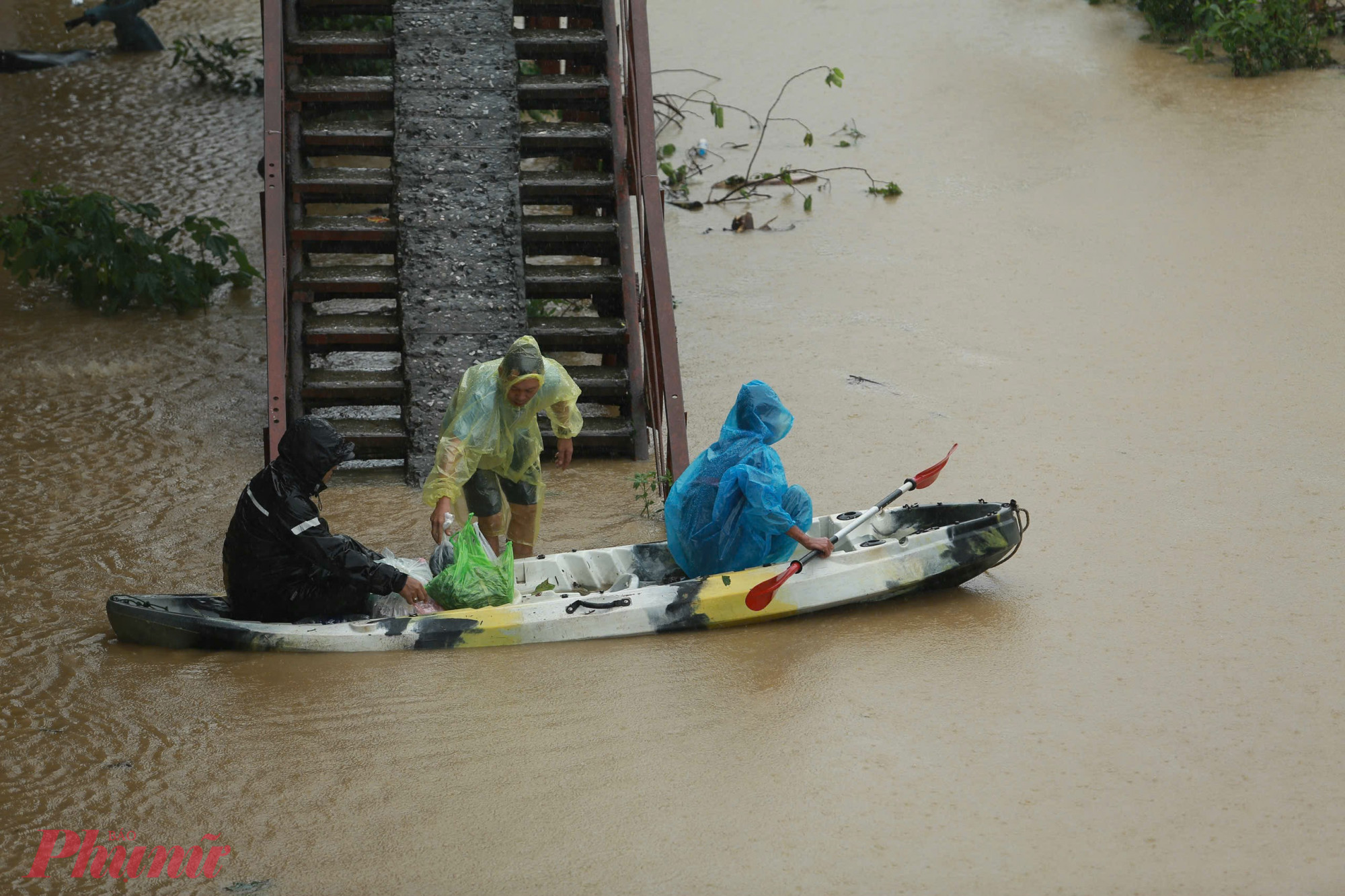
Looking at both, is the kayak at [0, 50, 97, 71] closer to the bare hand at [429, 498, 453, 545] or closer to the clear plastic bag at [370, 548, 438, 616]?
the clear plastic bag at [370, 548, 438, 616]

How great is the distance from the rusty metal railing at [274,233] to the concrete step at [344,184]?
0.33 meters

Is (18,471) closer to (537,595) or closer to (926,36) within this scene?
(537,595)

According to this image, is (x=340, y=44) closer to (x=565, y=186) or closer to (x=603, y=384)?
(x=565, y=186)

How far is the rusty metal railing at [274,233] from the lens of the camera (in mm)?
7320

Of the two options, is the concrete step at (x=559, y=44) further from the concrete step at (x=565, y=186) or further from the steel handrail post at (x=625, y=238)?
the concrete step at (x=565, y=186)

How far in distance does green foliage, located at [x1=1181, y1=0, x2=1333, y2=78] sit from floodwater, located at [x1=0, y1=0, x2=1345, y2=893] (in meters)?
0.26

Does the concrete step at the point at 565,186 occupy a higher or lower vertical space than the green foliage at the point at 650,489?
higher

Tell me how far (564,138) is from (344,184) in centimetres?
136

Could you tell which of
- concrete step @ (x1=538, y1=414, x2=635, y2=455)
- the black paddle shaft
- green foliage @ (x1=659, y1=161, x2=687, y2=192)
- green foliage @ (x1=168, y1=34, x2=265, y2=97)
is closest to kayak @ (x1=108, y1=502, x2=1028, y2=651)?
the black paddle shaft

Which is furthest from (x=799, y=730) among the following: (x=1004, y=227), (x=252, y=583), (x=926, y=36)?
(x=926, y=36)

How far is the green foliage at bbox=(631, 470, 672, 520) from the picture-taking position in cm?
738

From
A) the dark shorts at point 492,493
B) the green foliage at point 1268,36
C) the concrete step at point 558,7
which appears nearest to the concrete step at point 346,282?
the concrete step at point 558,7

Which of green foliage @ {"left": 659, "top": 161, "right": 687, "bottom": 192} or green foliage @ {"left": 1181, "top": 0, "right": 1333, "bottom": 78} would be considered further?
green foliage @ {"left": 1181, "top": 0, "right": 1333, "bottom": 78}

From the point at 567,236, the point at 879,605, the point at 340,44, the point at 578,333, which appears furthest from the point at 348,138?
the point at 879,605
